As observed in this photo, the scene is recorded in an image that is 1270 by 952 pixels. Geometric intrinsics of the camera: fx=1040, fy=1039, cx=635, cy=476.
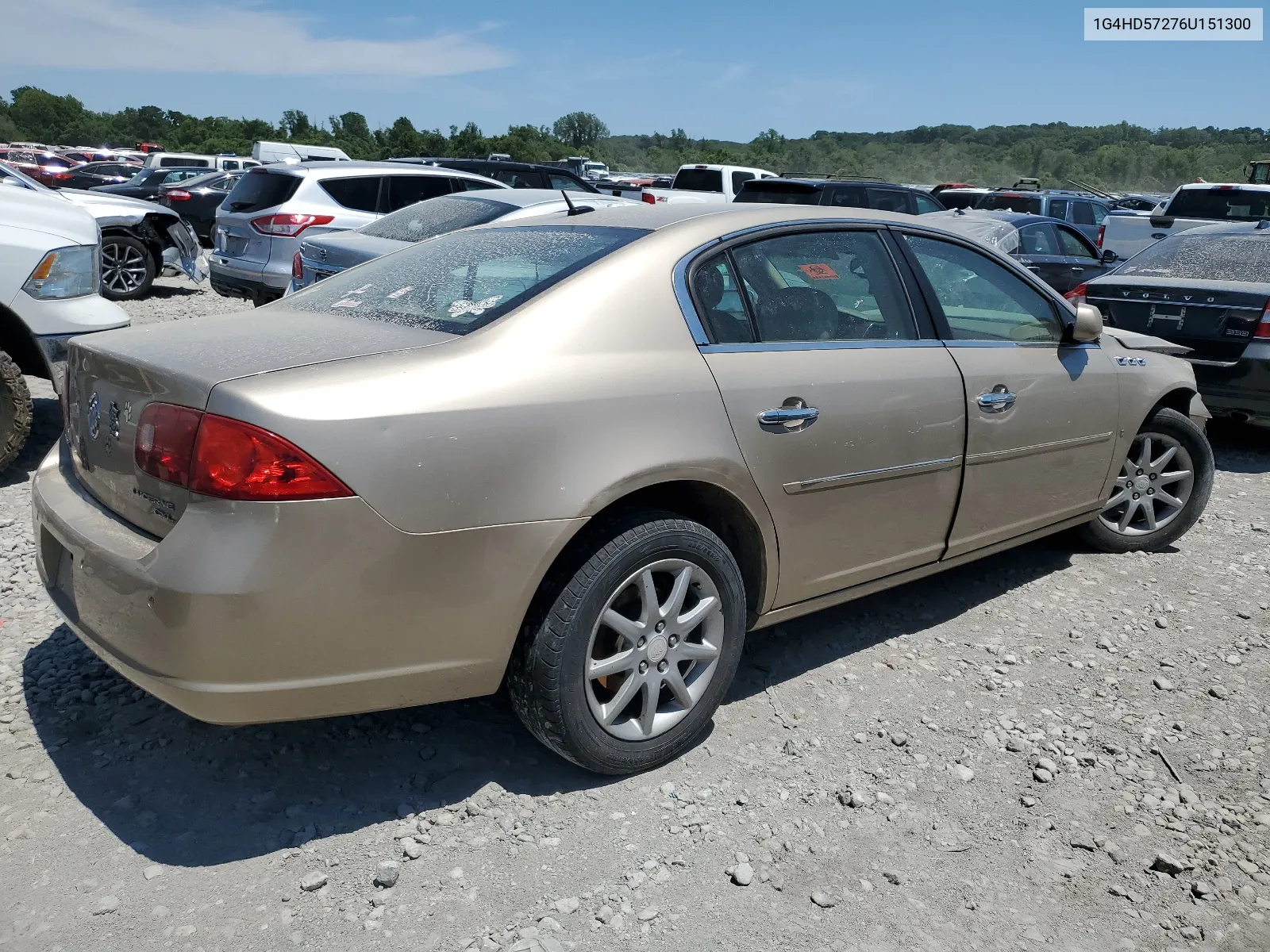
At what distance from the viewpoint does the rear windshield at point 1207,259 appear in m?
7.05

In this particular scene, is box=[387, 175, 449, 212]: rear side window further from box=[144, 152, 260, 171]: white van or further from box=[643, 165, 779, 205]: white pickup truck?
box=[144, 152, 260, 171]: white van

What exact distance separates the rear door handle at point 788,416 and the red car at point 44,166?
75.1ft

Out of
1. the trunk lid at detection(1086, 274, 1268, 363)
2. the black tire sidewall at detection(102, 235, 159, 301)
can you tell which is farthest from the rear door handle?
the black tire sidewall at detection(102, 235, 159, 301)

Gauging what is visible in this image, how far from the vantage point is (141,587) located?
2430 mm

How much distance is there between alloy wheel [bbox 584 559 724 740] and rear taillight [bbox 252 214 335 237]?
27.0 feet

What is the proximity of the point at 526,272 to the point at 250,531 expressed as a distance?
3.85 feet

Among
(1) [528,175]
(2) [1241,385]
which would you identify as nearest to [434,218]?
(2) [1241,385]

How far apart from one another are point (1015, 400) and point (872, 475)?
2.94 feet

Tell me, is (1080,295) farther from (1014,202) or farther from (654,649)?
(1014,202)

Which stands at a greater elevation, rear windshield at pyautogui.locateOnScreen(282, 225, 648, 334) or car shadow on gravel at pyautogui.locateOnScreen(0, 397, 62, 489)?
rear windshield at pyautogui.locateOnScreen(282, 225, 648, 334)

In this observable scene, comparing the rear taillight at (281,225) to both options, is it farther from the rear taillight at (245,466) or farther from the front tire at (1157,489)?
the rear taillight at (245,466)

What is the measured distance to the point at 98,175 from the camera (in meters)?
30.0

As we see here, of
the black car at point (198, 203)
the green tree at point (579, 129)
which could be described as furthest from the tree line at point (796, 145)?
the black car at point (198, 203)

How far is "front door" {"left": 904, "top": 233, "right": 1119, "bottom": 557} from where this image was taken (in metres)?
3.84
